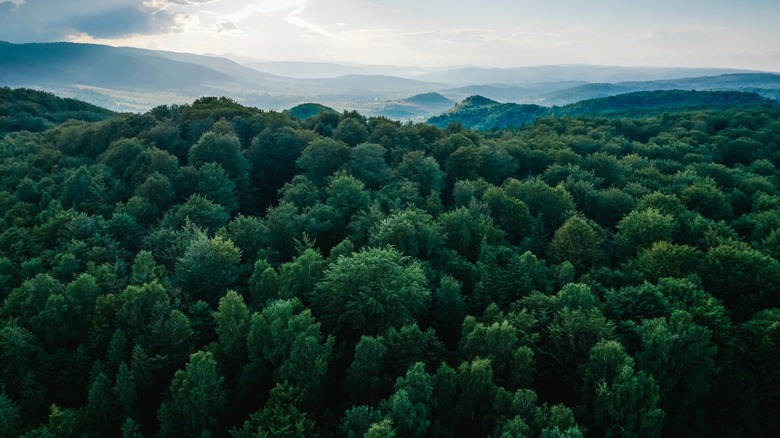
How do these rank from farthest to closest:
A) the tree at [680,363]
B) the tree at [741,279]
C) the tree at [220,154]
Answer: the tree at [220,154]
the tree at [741,279]
the tree at [680,363]

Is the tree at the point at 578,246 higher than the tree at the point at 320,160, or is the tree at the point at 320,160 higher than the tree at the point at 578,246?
the tree at the point at 320,160

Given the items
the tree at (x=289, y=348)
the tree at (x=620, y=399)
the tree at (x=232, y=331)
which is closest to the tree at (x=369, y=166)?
the tree at (x=232, y=331)

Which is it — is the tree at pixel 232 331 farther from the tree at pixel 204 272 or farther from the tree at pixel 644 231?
the tree at pixel 644 231

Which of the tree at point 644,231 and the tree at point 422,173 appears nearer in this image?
the tree at point 644,231

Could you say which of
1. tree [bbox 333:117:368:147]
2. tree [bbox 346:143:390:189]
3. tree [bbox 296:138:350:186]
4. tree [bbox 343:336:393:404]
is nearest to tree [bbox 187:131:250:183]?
tree [bbox 296:138:350:186]

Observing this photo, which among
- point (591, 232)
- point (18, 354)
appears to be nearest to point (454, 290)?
point (591, 232)

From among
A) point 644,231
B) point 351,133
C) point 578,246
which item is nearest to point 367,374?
point 578,246

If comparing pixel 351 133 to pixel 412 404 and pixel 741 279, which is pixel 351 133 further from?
pixel 412 404
